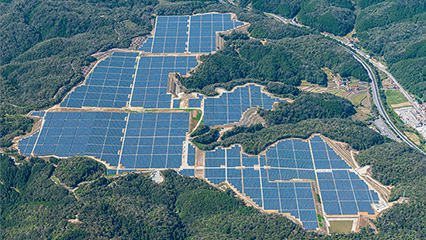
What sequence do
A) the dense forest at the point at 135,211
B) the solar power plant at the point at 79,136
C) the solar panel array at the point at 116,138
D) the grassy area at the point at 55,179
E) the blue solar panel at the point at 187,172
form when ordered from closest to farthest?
the dense forest at the point at 135,211 → the grassy area at the point at 55,179 → the blue solar panel at the point at 187,172 → the solar panel array at the point at 116,138 → the solar power plant at the point at 79,136

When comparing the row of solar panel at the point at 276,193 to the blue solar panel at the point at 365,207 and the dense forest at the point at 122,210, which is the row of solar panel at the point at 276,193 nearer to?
the dense forest at the point at 122,210

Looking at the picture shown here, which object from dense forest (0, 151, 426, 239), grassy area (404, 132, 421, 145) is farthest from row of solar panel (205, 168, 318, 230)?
grassy area (404, 132, 421, 145)

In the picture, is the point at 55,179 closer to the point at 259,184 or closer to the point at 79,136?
the point at 79,136

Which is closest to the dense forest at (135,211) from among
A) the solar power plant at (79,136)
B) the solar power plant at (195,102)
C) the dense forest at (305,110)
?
the solar power plant at (79,136)

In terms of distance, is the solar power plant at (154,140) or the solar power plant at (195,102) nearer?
the solar power plant at (154,140)

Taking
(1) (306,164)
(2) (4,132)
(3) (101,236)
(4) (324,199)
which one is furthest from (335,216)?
(2) (4,132)

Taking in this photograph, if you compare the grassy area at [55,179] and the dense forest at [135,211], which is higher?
the dense forest at [135,211]

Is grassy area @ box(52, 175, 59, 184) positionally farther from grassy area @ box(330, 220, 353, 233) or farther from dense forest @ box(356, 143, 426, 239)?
dense forest @ box(356, 143, 426, 239)

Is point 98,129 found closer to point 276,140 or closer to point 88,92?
point 88,92
